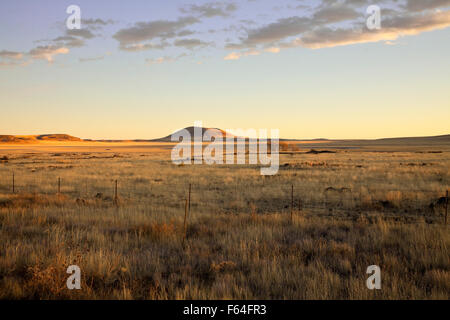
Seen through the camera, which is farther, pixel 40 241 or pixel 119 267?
pixel 40 241

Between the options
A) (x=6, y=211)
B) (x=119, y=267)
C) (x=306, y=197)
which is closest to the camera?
(x=119, y=267)

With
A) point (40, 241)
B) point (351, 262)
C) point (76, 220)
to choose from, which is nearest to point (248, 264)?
point (351, 262)

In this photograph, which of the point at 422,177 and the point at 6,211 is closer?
the point at 6,211

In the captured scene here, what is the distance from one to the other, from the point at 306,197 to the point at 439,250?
9881 millimetres

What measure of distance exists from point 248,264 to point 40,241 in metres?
5.01

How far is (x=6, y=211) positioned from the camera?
422 inches

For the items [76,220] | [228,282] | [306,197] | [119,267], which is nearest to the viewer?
[228,282]
